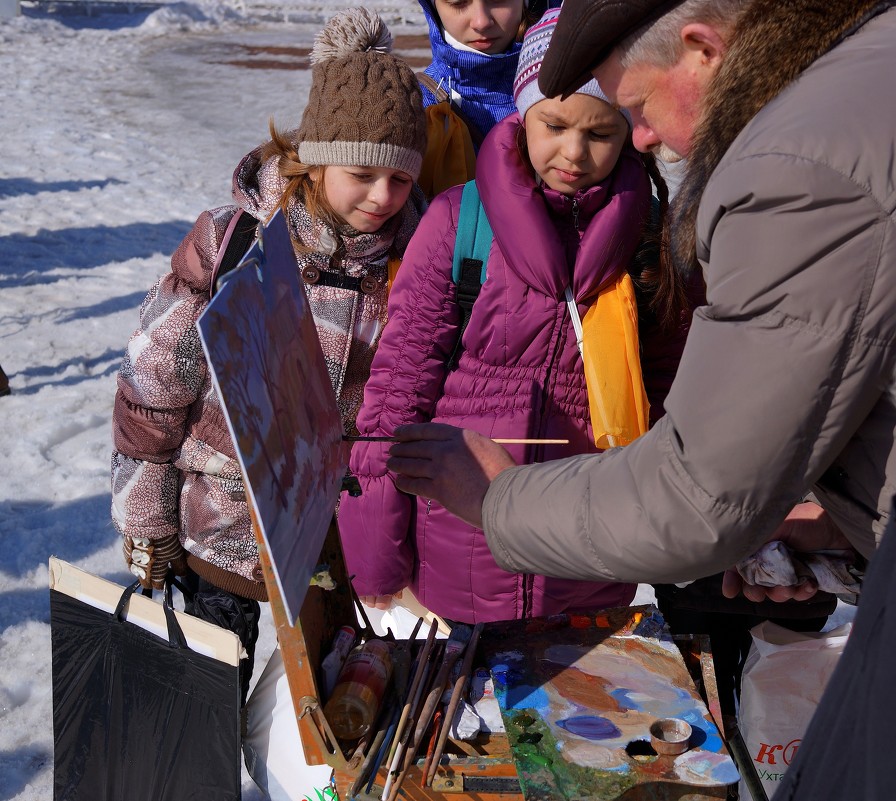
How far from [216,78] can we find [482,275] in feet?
37.1

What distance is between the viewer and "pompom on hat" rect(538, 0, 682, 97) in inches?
50.6

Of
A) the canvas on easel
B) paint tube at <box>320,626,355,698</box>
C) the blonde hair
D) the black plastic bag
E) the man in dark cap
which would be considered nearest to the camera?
the man in dark cap

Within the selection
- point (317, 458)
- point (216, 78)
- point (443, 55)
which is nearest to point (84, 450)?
point (443, 55)

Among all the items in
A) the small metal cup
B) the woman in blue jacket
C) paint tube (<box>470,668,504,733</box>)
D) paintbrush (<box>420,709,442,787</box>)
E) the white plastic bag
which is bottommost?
the white plastic bag

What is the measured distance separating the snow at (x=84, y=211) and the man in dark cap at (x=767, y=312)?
1788 mm

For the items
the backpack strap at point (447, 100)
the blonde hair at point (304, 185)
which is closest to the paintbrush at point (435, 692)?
the blonde hair at point (304, 185)

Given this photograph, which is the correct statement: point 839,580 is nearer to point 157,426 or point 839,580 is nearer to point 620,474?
point 620,474

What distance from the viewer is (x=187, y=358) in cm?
221

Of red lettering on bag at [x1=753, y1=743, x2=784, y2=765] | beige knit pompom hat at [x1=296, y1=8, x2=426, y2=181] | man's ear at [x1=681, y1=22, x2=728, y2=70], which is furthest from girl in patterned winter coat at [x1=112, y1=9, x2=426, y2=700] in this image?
red lettering on bag at [x1=753, y1=743, x2=784, y2=765]

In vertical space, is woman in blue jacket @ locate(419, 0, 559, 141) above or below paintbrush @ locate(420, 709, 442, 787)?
above

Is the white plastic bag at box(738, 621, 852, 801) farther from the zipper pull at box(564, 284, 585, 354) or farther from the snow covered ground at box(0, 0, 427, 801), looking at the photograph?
the snow covered ground at box(0, 0, 427, 801)

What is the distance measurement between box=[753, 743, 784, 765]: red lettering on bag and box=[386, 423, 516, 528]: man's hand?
3.55 feet

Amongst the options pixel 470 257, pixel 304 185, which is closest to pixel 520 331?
pixel 470 257

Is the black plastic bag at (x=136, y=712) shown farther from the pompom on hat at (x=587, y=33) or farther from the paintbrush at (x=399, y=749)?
the pompom on hat at (x=587, y=33)
